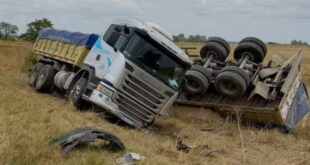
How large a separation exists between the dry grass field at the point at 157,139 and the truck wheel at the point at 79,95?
161mm

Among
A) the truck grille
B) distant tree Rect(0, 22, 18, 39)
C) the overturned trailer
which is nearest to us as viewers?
the truck grille

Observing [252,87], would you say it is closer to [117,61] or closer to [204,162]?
[117,61]

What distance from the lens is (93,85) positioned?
10633mm

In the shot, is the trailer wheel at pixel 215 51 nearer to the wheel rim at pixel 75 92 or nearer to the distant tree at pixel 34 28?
the wheel rim at pixel 75 92

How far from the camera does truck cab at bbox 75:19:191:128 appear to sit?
10.3m

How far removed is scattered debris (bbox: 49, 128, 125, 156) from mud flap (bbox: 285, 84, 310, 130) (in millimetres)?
6117

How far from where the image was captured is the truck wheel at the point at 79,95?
36.3ft

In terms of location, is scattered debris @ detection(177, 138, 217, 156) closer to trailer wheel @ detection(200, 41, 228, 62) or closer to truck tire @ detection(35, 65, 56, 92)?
trailer wheel @ detection(200, 41, 228, 62)

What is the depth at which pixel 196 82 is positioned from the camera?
12.6 meters

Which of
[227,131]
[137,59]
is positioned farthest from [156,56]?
[227,131]

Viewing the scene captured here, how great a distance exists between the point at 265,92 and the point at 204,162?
479cm

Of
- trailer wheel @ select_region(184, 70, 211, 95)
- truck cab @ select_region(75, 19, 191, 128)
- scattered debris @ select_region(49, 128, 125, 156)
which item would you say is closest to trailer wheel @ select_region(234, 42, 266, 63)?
trailer wheel @ select_region(184, 70, 211, 95)

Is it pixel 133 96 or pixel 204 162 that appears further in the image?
pixel 133 96

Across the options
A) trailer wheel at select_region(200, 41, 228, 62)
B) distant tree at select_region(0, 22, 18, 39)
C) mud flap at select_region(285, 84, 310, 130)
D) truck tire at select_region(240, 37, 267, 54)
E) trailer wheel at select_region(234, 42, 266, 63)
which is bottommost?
distant tree at select_region(0, 22, 18, 39)
